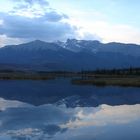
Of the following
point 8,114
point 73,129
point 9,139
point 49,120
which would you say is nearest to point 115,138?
point 73,129

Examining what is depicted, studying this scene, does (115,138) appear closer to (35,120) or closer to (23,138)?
(23,138)

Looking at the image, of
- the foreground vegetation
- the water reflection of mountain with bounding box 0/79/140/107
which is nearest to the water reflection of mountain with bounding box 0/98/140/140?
the water reflection of mountain with bounding box 0/79/140/107

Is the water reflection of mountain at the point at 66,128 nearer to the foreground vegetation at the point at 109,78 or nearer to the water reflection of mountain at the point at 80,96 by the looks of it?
the water reflection of mountain at the point at 80,96

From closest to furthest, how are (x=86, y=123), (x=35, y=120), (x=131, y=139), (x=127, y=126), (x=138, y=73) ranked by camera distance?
(x=131, y=139), (x=127, y=126), (x=86, y=123), (x=35, y=120), (x=138, y=73)

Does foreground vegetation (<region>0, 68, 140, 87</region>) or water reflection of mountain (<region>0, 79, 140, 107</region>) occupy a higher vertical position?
foreground vegetation (<region>0, 68, 140, 87</region>)

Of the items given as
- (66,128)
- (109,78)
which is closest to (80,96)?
(66,128)

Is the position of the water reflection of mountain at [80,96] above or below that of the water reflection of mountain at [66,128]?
below

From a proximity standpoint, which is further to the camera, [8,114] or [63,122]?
[8,114]

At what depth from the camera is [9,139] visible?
21531 mm

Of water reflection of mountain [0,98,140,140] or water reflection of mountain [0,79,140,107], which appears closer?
water reflection of mountain [0,98,140,140]

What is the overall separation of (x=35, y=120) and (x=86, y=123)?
4.30m

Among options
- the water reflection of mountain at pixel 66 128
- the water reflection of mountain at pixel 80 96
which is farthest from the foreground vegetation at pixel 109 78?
the water reflection of mountain at pixel 66 128

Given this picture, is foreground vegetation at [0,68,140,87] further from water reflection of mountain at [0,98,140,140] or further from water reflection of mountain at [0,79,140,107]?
water reflection of mountain at [0,98,140,140]

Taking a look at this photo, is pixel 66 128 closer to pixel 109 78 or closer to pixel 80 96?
pixel 80 96
